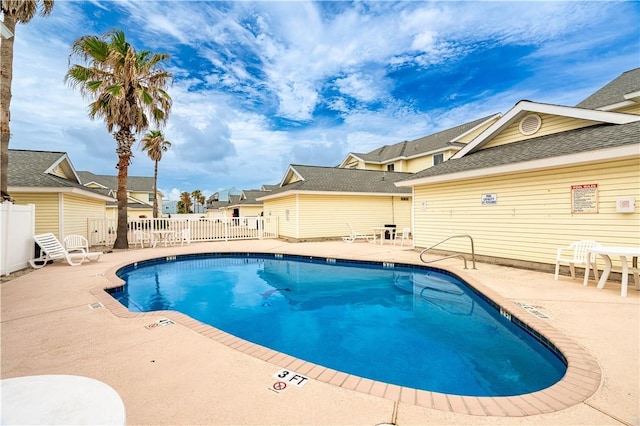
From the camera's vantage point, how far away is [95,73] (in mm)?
12633

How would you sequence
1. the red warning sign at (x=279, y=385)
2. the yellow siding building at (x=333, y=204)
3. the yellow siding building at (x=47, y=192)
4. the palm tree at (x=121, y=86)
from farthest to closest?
the yellow siding building at (x=333, y=204)
the palm tree at (x=121, y=86)
the yellow siding building at (x=47, y=192)
the red warning sign at (x=279, y=385)

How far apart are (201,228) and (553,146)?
55.3ft

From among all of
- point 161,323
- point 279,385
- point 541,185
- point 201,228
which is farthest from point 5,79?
point 541,185

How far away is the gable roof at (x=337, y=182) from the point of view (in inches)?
651

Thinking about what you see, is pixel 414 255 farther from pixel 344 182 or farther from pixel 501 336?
pixel 344 182

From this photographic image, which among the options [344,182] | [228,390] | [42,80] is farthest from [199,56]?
[228,390]

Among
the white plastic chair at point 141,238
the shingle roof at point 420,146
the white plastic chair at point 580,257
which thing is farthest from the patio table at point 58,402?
the shingle roof at point 420,146

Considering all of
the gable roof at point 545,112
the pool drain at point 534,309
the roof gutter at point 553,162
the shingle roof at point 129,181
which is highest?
the shingle roof at point 129,181

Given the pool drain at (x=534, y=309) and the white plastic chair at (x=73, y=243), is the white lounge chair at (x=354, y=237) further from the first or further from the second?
the white plastic chair at (x=73, y=243)

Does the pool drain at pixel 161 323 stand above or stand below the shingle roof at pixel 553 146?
below

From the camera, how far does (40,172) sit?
12508 mm

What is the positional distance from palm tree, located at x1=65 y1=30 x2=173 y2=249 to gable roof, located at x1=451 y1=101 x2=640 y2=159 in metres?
14.4

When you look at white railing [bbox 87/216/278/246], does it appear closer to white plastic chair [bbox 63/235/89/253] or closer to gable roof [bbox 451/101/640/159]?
white plastic chair [bbox 63/235/89/253]

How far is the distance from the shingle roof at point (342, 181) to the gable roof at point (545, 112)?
6877 millimetres
